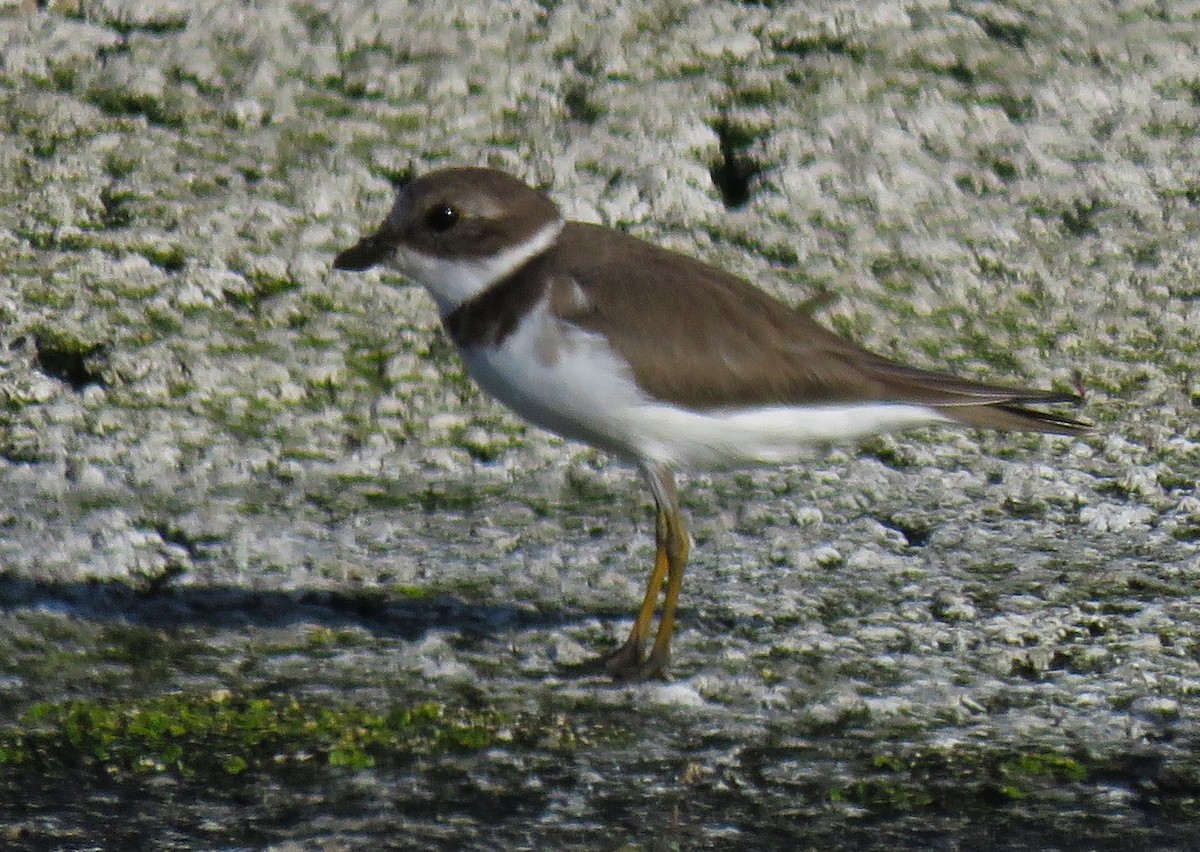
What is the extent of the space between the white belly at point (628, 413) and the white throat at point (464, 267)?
226mm

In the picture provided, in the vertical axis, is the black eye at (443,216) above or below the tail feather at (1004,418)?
above

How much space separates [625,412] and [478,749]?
3.44ft

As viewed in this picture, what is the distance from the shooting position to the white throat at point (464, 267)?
17.1ft

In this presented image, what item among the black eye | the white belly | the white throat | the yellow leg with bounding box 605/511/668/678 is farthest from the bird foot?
the black eye

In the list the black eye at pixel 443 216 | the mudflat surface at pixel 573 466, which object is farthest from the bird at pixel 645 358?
the mudflat surface at pixel 573 466

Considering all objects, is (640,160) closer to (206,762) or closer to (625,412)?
(625,412)

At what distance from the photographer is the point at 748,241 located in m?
7.60

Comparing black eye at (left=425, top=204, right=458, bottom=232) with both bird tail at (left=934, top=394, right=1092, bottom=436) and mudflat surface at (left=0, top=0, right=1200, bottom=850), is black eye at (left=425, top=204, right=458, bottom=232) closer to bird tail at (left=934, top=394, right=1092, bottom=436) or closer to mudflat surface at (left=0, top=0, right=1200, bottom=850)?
mudflat surface at (left=0, top=0, right=1200, bottom=850)

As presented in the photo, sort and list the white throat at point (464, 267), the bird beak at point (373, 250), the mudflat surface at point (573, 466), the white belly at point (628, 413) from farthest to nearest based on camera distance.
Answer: the bird beak at point (373, 250), the white throat at point (464, 267), the white belly at point (628, 413), the mudflat surface at point (573, 466)

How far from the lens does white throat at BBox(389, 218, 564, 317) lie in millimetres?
5203

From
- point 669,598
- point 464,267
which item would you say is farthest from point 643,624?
point 464,267

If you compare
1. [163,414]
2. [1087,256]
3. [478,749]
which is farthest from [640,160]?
[478,749]

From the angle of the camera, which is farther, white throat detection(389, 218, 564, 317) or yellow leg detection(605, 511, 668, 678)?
white throat detection(389, 218, 564, 317)

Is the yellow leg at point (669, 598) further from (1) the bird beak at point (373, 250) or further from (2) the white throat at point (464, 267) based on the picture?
(1) the bird beak at point (373, 250)
